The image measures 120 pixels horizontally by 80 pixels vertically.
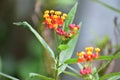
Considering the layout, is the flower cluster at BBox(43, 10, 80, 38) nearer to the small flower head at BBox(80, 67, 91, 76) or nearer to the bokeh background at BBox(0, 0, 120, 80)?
the small flower head at BBox(80, 67, 91, 76)

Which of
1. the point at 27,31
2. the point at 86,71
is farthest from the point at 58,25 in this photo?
the point at 27,31

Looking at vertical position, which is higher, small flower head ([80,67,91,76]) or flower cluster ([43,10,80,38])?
flower cluster ([43,10,80,38])

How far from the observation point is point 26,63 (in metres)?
1.72

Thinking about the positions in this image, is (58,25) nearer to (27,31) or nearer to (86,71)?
(86,71)

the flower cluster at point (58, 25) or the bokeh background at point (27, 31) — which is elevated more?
the flower cluster at point (58, 25)

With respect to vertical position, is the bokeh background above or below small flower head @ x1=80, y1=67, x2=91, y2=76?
below

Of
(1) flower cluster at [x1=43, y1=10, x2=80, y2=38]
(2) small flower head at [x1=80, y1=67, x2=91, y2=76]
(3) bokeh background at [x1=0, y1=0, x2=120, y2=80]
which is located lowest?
(3) bokeh background at [x1=0, y1=0, x2=120, y2=80]

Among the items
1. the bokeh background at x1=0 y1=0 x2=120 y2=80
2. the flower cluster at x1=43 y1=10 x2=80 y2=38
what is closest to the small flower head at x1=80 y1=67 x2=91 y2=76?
the flower cluster at x1=43 y1=10 x2=80 y2=38

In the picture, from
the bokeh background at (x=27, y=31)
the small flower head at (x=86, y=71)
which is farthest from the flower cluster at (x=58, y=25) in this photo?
the bokeh background at (x=27, y=31)

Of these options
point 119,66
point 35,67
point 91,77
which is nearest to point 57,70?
point 91,77

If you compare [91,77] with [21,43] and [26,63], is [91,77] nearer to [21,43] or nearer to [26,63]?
[26,63]

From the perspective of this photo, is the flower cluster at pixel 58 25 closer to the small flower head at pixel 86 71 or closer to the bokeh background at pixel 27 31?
the small flower head at pixel 86 71

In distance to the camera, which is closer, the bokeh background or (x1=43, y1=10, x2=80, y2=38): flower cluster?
(x1=43, y1=10, x2=80, y2=38): flower cluster

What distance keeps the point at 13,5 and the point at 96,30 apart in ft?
1.59
